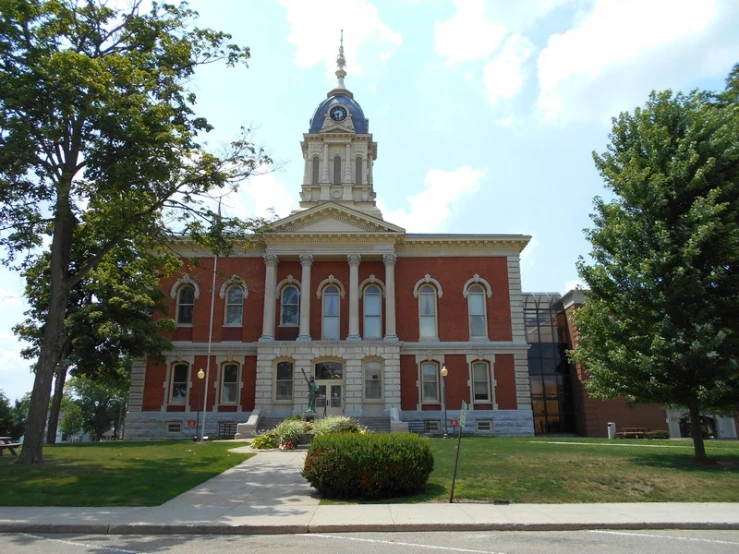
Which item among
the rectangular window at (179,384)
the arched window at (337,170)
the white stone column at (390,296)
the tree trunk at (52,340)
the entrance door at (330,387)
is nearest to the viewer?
the tree trunk at (52,340)

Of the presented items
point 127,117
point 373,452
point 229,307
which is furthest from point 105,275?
point 373,452

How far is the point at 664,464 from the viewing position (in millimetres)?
16281

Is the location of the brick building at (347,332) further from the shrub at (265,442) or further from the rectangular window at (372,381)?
the shrub at (265,442)

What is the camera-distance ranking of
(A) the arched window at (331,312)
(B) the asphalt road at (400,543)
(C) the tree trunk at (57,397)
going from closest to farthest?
1. (B) the asphalt road at (400,543)
2. (C) the tree trunk at (57,397)
3. (A) the arched window at (331,312)

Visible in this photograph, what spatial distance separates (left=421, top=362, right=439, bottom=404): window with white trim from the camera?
35.0m

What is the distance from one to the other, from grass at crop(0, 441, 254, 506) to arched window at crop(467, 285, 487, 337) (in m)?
19.6

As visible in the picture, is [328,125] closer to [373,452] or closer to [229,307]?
[229,307]

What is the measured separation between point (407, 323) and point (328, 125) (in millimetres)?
18523

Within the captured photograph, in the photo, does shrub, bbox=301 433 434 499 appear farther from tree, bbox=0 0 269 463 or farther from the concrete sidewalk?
tree, bbox=0 0 269 463

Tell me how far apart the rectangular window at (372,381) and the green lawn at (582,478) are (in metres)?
16.1

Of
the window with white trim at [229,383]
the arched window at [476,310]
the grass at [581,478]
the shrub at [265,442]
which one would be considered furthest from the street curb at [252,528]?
the arched window at [476,310]

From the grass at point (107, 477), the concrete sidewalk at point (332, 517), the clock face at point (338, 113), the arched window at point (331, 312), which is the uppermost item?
the clock face at point (338, 113)

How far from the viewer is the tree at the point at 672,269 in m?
16.2

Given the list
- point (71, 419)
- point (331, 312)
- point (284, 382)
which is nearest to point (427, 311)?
point (331, 312)
